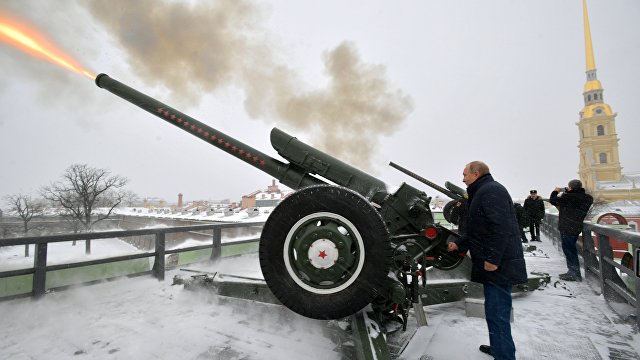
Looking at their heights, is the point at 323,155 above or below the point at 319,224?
above

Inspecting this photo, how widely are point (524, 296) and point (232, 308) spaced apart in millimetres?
3790

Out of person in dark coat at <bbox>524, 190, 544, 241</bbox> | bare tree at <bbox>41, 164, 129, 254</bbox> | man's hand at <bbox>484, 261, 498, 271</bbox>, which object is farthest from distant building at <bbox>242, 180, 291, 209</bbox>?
man's hand at <bbox>484, 261, 498, 271</bbox>

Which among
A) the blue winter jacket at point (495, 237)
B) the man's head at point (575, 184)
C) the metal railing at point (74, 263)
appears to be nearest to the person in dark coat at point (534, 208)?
the man's head at point (575, 184)

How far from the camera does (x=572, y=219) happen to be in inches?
192

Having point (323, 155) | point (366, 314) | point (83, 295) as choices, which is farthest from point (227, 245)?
point (366, 314)

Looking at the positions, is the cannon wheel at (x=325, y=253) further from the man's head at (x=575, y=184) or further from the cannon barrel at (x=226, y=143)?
the man's head at (x=575, y=184)

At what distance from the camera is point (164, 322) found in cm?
Result: 319

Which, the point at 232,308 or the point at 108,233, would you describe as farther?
the point at 108,233

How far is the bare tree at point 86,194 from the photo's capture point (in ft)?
109

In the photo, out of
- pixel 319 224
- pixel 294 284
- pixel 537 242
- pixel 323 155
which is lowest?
pixel 537 242

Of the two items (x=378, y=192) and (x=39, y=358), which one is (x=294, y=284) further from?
(x=39, y=358)

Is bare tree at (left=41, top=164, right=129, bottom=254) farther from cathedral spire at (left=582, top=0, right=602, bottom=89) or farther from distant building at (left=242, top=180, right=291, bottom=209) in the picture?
cathedral spire at (left=582, top=0, right=602, bottom=89)

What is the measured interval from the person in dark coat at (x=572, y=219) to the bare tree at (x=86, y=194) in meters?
39.1

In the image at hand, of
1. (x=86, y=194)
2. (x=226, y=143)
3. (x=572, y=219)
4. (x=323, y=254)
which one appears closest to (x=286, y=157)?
(x=226, y=143)
